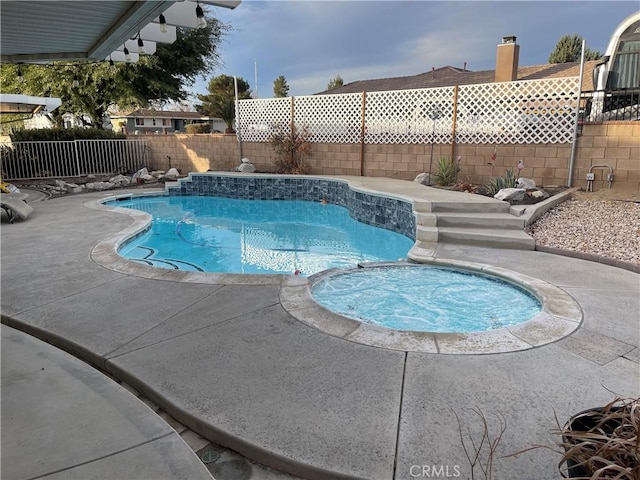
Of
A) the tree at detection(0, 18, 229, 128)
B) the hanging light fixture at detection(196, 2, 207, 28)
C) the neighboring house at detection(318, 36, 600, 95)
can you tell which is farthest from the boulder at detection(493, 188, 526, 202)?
the tree at detection(0, 18, 229, 128)

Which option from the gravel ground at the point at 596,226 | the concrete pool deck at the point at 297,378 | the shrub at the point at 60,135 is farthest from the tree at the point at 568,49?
the concrete pool deck at the point at 297,378

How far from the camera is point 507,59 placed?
50.8 ft

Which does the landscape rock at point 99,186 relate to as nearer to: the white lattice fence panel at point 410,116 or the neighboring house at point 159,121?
the white lattice fence panel at point 410,116

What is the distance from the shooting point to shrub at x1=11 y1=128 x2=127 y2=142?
13.2 meters

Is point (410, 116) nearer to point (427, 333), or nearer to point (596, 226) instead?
point (596, 226)

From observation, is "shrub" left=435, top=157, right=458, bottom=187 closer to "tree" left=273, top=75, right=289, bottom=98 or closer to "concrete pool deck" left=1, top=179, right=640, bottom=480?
"concrete pool deck" left=1, top=179, right=640, bottom=480

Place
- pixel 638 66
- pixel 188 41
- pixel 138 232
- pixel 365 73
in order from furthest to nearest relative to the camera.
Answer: pixel 365 73
pixel 188 41
pixel 638 66
pixel 138 232

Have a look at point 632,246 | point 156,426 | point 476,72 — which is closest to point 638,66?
point 632,246

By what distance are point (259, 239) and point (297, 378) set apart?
5.55 metres

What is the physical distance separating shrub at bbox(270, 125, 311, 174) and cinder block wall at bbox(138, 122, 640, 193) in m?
0.26

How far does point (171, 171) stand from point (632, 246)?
40.8 feet

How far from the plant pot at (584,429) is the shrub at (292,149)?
10.5 metres

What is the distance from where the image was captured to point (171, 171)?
13758mm

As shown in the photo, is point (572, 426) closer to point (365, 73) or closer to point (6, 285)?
point (6, 285)
